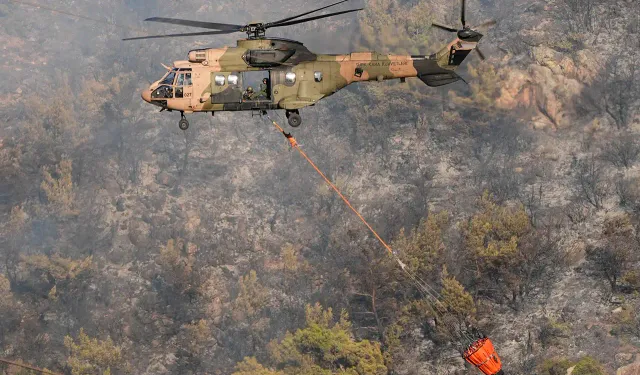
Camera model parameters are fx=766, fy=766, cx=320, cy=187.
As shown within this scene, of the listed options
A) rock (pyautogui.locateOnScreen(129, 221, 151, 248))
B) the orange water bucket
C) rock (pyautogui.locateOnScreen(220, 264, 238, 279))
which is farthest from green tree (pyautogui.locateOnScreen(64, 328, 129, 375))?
the orange water bucket

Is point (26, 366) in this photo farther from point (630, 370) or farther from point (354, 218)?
point (630, 370)

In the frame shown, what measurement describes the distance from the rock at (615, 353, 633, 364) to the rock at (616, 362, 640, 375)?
35 cm

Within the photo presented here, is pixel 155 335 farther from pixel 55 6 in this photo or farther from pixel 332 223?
pixel 55 6

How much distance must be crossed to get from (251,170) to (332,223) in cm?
917

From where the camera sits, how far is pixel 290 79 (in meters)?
27.5

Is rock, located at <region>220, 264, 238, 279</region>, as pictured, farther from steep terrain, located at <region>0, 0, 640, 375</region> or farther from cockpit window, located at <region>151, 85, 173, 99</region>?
cockpit window, located at <region>151, 85, 173, 99</region>

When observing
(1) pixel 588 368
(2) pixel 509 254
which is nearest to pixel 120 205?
(2) pixel 509 254

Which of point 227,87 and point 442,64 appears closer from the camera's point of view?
point 227,87

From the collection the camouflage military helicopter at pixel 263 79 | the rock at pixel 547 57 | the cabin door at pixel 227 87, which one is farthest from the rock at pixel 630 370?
the rock at pixel 547 57

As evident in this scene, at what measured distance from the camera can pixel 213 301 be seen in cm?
4825

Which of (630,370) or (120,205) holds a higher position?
(120,205)

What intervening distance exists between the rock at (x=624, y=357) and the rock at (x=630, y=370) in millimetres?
351

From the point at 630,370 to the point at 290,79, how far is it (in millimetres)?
19994

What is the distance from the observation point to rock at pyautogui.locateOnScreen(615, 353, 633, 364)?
34.3m
